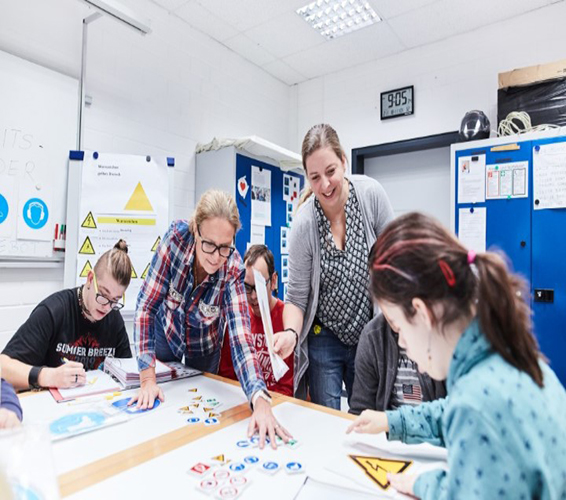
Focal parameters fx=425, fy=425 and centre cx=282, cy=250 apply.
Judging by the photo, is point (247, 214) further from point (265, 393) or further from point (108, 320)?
point (265, 393)

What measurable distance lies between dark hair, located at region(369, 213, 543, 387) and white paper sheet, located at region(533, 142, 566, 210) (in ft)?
6.98

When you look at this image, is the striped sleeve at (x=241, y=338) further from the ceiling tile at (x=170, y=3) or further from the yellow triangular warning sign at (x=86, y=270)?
the ceiling tile at (x=170, y=3)

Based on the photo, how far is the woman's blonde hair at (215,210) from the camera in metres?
1.28

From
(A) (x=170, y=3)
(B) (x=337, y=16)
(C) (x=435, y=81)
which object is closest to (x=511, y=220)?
(C) (x=435, y=81)

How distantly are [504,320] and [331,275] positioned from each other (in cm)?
97

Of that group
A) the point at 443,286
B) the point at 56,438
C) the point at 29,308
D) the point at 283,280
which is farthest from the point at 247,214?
the point at 443,286

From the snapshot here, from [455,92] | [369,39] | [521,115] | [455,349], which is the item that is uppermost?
[369,39]

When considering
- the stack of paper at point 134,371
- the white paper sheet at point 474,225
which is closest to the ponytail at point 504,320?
the stack of paper at point 134,371

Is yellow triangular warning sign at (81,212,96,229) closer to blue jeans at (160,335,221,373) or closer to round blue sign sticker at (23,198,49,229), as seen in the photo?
round blue sign sticker at (23,198,49,229)

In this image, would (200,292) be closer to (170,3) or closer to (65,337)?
(65,337)

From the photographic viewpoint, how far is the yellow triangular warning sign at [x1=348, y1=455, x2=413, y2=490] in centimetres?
80

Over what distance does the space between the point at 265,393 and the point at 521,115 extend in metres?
2.33

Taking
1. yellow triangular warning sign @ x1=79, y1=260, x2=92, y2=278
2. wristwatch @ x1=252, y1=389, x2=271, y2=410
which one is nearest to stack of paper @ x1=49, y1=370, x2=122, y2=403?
wristwatch @ x1=252, y1=389, x2=271, y2=410

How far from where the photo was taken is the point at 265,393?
3.80ft
